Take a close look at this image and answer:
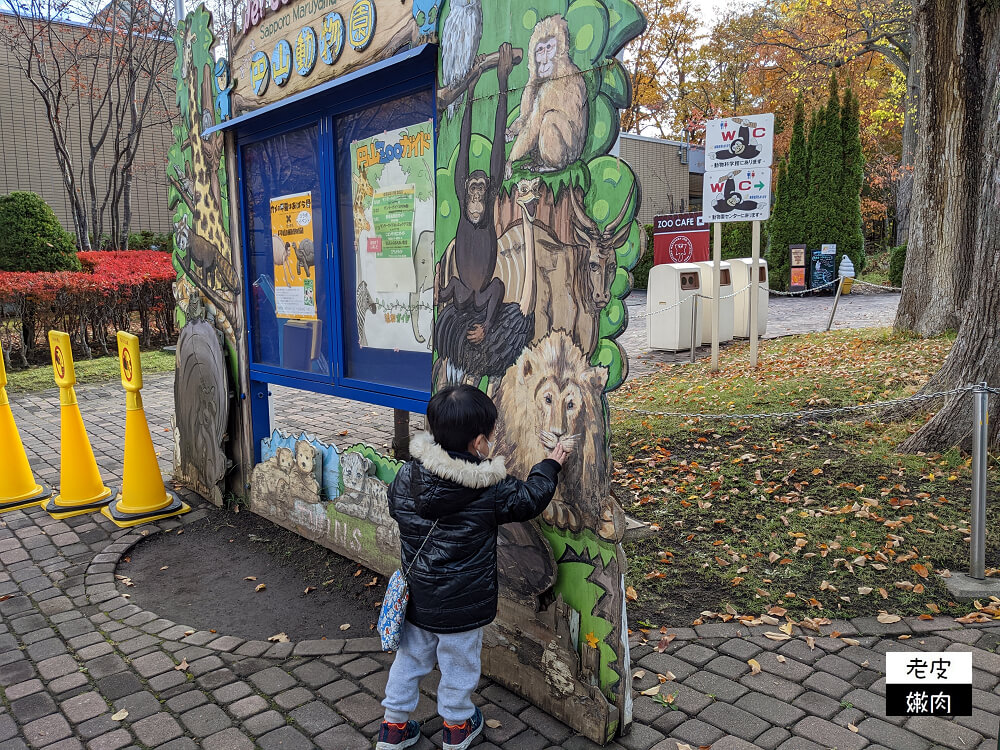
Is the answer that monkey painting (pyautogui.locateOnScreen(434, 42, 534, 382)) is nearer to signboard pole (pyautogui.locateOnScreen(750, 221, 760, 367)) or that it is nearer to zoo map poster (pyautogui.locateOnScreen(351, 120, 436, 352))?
zoo map poster (pyautogui.locateOnScreen(351, 120, 436, 352))

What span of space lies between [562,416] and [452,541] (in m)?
0.65

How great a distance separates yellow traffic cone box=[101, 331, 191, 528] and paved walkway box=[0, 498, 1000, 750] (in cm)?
141

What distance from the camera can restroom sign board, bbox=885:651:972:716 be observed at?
2900 millimetres

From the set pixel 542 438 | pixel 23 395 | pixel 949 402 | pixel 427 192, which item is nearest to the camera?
pixel 542 438

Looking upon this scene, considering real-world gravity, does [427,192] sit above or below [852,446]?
above

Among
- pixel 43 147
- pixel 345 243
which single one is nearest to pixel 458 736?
pixel 345 243

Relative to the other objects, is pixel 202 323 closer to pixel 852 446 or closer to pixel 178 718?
pixel 178 718

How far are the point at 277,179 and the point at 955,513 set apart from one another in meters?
4.96

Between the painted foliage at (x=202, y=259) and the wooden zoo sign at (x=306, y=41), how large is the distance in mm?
361

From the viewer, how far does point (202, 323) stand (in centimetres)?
570

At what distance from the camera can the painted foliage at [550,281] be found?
266 centimetres

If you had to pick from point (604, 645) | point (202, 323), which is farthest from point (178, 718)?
point (202, 323)

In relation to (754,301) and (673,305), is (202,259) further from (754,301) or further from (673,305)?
(673,305)

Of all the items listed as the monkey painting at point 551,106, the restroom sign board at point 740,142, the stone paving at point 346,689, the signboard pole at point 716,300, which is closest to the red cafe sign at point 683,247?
the signboard pole at point 716,300
